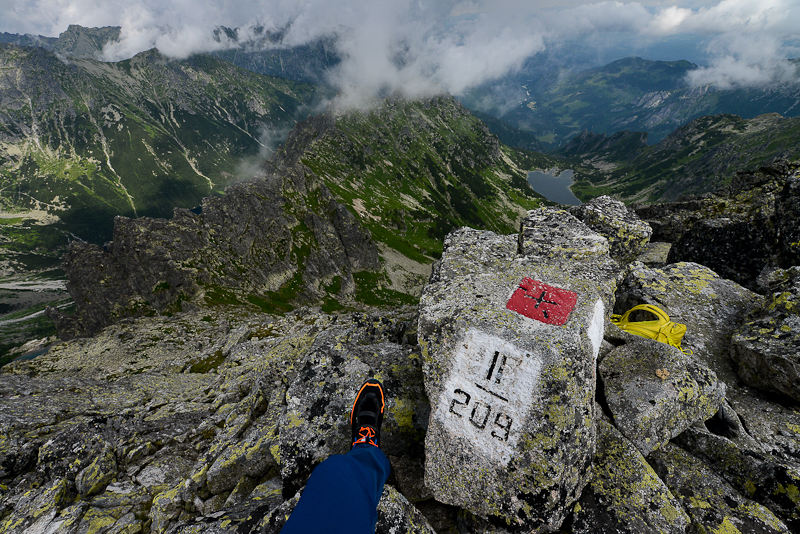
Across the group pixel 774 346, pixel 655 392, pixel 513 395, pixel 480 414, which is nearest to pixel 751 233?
pixel 774 346

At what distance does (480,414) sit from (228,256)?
13224 cm

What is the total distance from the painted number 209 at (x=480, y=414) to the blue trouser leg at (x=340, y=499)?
7.43 feet

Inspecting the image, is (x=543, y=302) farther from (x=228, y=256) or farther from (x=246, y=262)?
(x=246, y=262)

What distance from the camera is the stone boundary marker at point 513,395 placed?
22.3 feet

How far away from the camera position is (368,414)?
29.9 ft

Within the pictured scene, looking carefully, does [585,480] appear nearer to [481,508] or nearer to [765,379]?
[481,508]

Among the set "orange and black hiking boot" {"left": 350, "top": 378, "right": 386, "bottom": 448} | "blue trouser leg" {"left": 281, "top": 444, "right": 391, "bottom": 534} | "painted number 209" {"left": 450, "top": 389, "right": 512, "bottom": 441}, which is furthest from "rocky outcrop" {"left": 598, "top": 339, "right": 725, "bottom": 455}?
"blue trouser leg" {"left": 281, "top": 444, "right": 391, "bottom": 534}

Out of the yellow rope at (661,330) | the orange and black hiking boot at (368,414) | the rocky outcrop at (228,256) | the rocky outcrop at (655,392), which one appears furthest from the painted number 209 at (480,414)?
the rocky outcrop at (228,256)

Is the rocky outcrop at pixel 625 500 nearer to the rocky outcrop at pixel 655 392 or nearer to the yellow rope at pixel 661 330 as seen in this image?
the rocky outcrop at pixel 655 392

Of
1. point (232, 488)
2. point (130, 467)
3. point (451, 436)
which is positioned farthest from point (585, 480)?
point (130, 467)

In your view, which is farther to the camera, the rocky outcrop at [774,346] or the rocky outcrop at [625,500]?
the rocky outcrop at [774,346]

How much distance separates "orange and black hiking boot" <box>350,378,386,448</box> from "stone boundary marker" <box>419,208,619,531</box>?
1852 millimetres

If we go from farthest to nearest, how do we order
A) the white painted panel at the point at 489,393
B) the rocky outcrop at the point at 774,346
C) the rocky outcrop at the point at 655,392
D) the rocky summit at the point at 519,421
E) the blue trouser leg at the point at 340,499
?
the rocky outcrop at the point at 774,346, the rocky outcrop at the point at 655,392, the white painted panel at the point at 489,393, the rocky summit at the point at 519,421, the blue trouser leg at the point at 340,499

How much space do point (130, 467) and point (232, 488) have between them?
7.69 metres
